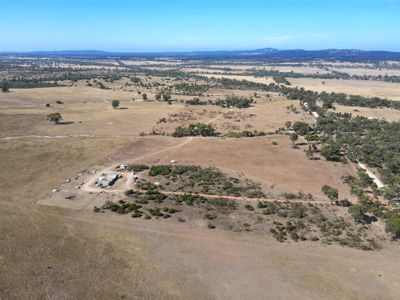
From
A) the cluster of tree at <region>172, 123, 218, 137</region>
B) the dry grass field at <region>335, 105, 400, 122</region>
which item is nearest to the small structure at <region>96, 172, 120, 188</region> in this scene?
the cluster of tree at <region>172, 123, 218, 137</region>

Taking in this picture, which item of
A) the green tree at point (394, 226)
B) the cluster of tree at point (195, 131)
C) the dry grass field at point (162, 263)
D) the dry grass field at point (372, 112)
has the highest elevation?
the cluster of tree at point (195, 131)

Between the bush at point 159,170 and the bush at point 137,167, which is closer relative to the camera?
the bush at point 159,170

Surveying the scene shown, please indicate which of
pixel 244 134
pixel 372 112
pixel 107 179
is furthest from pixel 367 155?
pixel 372 112

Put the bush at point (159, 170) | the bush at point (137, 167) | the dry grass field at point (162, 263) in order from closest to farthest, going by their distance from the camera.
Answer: the dry grass field at point (162, 263) → the bush at point (159, 170) → the bush at point (137, 167)

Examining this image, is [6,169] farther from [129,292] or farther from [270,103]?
[270,103]

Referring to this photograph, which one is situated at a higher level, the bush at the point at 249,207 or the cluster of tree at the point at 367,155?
the cluster of tree at the point at 367,155

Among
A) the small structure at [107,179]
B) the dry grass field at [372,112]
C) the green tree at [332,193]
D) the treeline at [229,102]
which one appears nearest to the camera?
the green tree at [332,193]

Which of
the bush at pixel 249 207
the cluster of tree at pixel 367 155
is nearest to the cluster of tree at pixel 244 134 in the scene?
the cluster of tree at pixel 367 155

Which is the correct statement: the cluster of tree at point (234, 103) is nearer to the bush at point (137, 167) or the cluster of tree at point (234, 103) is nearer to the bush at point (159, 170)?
the bush at point (137, 167)

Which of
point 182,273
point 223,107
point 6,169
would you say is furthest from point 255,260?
point 223,107

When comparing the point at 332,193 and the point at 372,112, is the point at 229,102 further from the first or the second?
the point at 332,193
